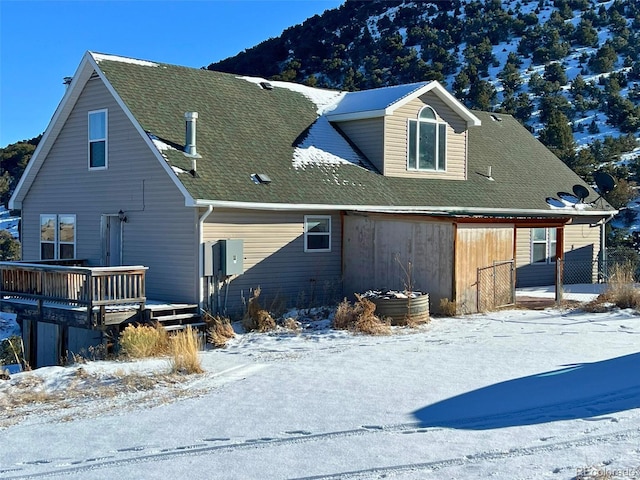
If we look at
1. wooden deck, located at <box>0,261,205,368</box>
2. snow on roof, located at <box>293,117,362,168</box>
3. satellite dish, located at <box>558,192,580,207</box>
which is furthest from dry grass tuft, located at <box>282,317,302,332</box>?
satellite dish, located at <box>558,192,580,207</box>

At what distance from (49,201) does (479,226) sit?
11.4 metres

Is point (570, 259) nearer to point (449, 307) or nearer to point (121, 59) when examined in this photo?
point (449, 307)

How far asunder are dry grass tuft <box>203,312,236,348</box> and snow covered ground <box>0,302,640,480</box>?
725 millimetres

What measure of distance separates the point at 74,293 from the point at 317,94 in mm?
11223

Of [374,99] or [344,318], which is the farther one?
[374,99]

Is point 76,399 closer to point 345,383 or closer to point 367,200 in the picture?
point 345,383

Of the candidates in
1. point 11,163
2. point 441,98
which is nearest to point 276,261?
point 441,98

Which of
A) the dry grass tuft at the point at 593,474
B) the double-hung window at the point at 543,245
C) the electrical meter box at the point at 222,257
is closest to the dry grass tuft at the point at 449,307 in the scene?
the electrical meter box at the point at 222,257

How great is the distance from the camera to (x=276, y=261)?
18578 mm

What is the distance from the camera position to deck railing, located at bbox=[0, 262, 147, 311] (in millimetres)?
15422

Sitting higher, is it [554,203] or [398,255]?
Answer: [554,203]

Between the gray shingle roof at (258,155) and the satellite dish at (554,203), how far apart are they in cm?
24

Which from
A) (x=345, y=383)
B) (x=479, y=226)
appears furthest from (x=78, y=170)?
(x=345, y=383)

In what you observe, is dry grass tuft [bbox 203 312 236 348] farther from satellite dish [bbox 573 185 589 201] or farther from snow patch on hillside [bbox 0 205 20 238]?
snow patch on hillside [bbox 0 205 20 238]
